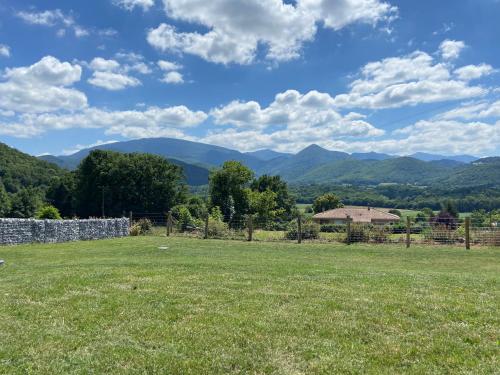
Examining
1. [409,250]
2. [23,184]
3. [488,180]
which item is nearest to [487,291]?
[409,250]

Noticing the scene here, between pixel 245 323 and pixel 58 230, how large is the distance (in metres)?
18.6

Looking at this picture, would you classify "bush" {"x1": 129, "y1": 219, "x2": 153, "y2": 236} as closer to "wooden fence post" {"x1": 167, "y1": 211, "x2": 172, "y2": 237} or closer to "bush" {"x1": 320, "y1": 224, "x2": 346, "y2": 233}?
"wooden fence post" {"x1": 167, "y1": 211, "x2": 172, "y2": 237}

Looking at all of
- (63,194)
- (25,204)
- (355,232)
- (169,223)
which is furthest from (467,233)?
(25,204)

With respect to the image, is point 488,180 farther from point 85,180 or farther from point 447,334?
point 447,334

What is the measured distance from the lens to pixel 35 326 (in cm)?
538

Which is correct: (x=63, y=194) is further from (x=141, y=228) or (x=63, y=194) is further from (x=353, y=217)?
(x=353, y=217)

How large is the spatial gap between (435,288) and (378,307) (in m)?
2.17

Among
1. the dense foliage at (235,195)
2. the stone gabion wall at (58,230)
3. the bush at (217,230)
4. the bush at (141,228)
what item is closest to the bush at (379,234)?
the bush at (217,230)

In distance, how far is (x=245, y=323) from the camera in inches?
214

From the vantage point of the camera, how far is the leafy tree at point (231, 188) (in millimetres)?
48000

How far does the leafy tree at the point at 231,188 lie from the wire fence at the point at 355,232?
2135cm

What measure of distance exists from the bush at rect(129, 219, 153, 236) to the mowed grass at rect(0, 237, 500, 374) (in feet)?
56.9

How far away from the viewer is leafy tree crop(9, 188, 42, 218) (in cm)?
6004

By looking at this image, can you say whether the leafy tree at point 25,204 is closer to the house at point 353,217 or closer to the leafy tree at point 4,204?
the leafy tree at point 4,204
